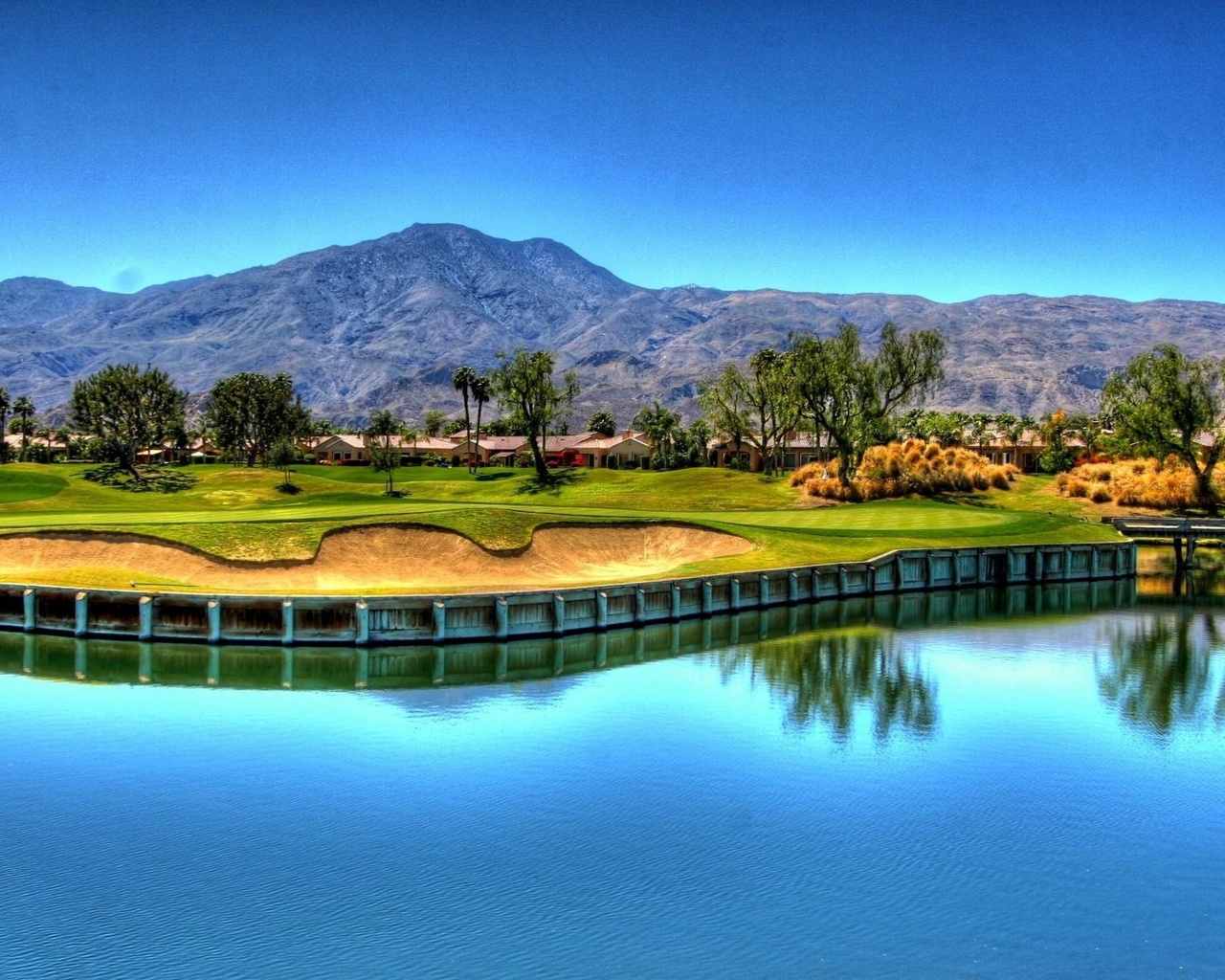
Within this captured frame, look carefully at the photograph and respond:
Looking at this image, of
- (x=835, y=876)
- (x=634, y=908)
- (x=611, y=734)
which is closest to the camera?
(x=634, y=908)

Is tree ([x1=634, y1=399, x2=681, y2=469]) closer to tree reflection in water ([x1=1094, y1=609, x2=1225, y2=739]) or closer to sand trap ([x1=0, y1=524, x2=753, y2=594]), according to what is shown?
sand trap ([x1=0, y1=524, x2=753, y2=594])

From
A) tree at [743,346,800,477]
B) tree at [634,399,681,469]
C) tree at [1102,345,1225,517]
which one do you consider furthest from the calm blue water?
tree at [634,399,681,469]

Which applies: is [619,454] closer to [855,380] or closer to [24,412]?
[855,380]

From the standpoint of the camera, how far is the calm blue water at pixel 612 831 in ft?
63.1

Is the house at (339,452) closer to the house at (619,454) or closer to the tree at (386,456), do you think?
the tree at (386,456)

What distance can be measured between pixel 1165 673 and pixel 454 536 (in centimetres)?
3138

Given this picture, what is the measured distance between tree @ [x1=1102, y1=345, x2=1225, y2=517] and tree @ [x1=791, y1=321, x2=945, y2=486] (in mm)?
16772

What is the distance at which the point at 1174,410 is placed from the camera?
3743 inches

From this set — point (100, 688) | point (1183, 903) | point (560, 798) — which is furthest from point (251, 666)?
point (1183, 903)

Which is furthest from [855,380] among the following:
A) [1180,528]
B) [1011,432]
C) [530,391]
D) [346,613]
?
[1011,432]

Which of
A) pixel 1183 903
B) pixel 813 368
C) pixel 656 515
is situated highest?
pixel 813 368

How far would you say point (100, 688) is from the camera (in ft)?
122

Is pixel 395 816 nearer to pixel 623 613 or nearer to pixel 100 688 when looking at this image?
pixel 100 688

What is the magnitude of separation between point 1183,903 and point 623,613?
1155 inches
